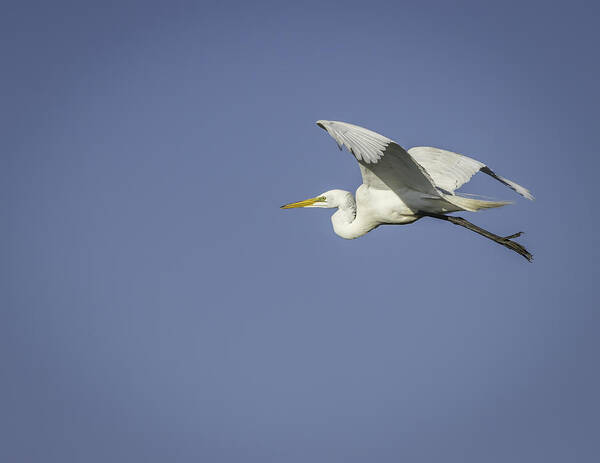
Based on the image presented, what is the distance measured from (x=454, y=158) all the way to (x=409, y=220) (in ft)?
3.46

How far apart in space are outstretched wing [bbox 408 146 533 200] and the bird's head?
48.6 inches

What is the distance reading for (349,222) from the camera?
11539 millimetres

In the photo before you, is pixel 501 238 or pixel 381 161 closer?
pixel 381 161

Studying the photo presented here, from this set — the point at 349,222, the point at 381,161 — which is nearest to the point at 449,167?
the point at 381,161

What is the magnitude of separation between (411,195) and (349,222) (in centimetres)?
132

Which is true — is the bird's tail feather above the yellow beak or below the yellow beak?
below

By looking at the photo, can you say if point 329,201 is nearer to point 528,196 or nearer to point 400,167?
point 400,167

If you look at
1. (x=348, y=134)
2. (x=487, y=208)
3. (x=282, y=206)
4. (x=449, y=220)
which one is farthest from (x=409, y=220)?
(x=348, y=134)

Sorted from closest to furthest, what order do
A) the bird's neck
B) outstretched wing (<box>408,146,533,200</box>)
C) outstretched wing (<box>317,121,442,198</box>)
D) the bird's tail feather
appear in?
outstretched wing (<box>317,121,442,198</box>) < the bird's tail feather < outstretched wing (<box>408,146,533,200</box>) < the bird's neck

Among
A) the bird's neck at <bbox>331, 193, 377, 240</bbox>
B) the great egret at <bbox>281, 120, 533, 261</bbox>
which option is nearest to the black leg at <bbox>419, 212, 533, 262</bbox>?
the great egret at <bbox>281, 120, 533, 261</bbox>

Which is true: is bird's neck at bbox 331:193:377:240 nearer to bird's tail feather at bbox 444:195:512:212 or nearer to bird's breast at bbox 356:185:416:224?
bird's breast at bbox 356:185:416:224

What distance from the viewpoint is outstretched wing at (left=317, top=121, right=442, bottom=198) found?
7797mm

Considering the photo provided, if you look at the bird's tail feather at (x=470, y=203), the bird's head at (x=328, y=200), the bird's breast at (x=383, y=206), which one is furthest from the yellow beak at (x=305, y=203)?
the bird's tail feather at (x=470, y=203)

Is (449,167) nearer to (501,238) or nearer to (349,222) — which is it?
(501,238)
